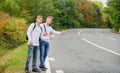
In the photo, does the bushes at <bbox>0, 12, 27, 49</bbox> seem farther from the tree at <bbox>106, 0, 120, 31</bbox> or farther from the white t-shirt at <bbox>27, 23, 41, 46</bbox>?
the tree at <bbox>106, 0, 120, 31</bbox>

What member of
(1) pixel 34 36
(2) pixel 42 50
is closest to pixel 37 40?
(1) pixel 34 36

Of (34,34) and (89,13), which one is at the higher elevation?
(34,34)

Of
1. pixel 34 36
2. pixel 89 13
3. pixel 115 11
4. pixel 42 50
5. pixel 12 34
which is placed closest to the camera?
pixel 34 36

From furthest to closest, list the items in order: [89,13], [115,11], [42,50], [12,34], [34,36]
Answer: [89,13], [115,11], [12,34], [42,50], [34,36]

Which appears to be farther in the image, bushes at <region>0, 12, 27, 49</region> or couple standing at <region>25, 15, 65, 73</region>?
bushes at <region>0, 12, 27, 49</region>

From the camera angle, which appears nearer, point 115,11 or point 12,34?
point 12,34

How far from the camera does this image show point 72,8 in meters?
89.2

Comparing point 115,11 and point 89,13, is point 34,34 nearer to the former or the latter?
point 115,11

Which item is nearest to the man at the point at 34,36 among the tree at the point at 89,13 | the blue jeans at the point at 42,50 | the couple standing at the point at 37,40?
the couple standing at the point at 37,40

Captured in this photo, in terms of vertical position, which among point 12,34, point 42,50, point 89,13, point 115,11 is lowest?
point 89,13

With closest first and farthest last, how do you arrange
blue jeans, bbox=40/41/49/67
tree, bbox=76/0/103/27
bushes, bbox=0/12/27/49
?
1. blue jeans, bbox=40/41/49/67
2. bushes, bbox=0/12/27/49
3. tree, bbox=76/0/103/27

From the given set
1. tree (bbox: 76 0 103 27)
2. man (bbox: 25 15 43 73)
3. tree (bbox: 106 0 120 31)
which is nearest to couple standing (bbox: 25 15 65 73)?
man (bbox: 25 15 43 73)

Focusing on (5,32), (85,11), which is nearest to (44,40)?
(5,32)

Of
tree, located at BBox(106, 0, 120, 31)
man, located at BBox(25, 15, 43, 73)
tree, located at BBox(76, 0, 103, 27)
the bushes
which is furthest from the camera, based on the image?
tree, located at BBox(76, 0, 103, 27)
